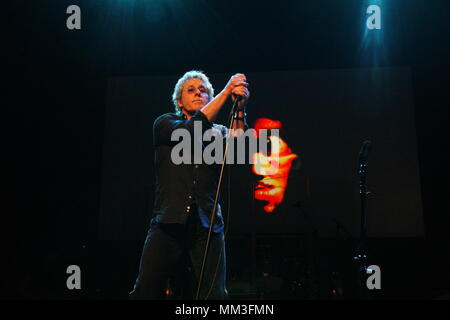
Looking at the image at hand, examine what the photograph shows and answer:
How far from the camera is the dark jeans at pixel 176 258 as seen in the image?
6.14ft

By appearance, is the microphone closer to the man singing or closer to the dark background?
the dark background

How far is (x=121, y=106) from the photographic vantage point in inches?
187

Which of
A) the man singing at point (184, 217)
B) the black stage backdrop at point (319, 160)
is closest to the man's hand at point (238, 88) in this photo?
the man singing at point (184, 217)

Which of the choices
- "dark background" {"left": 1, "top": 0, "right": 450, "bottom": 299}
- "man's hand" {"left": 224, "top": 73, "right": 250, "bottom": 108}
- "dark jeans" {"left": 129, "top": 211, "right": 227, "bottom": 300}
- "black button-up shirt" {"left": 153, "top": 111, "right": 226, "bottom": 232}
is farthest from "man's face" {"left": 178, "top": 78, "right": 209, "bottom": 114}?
"dark background" {"left": 1, "top": 0, "right": 450, "bottom": 299}

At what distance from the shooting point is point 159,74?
4754mm

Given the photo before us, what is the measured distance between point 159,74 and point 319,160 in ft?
7.15

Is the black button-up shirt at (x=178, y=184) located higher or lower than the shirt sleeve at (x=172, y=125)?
lower

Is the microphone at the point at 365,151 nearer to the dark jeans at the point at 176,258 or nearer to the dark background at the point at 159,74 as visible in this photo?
the dark background at the point at 159,74

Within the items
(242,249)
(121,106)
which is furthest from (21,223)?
(242,249)

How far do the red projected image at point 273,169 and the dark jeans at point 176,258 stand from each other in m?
2.57

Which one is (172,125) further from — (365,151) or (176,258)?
(365,151)

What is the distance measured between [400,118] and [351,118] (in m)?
0.54

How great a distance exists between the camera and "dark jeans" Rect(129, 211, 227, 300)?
1872 mm

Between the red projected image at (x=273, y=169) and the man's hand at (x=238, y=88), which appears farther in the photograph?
the red projected image at (x=273, y=169)
